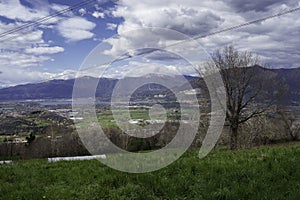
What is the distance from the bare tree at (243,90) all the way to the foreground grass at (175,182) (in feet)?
75.9

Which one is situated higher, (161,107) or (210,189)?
(161,107)

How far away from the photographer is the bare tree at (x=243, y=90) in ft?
103

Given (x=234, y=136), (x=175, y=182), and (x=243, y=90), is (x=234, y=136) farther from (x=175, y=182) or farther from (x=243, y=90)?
(x=175, y=182)

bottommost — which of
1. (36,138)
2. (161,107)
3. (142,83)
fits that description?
(36,138)

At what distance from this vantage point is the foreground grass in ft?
19.5

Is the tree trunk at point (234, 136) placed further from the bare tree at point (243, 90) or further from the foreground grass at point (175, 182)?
the foreground grass at point (175, 182)

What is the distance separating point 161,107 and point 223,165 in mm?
3802

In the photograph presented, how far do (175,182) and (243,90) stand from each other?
2666cm

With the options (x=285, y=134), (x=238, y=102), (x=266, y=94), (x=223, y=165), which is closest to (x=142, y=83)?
(x=223, y=165)

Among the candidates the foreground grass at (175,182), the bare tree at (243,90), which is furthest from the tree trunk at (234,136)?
the foreground grass at (175,182)

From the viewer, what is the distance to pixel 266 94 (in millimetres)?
31953

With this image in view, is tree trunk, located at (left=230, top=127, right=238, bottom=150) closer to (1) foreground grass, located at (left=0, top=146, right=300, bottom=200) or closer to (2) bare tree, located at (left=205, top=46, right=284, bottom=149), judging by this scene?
(2) bare tree, located at (left=205, top=46, right=284, bottom=149)

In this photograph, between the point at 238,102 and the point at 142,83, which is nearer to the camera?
the point at 142,83

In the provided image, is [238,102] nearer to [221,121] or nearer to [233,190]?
[221,121]
